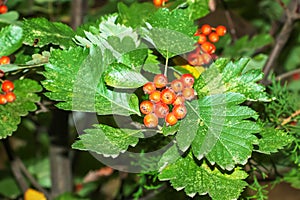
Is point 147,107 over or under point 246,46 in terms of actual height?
over

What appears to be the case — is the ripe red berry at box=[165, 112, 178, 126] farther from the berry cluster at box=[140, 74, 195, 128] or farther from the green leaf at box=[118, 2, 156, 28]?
the green leaf at box=[118, 2, 156, 28]

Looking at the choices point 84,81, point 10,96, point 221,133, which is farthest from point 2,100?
point 221,133

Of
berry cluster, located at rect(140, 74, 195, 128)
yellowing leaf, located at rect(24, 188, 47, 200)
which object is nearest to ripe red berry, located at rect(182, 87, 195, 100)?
berry cluster, located at rect(140, 74, 195, 128)

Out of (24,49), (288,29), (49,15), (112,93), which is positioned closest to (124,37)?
(112,93)

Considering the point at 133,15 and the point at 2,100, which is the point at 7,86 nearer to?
the point at 2,100

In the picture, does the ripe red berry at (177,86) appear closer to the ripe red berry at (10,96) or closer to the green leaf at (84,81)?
the green leaf at (84,81)

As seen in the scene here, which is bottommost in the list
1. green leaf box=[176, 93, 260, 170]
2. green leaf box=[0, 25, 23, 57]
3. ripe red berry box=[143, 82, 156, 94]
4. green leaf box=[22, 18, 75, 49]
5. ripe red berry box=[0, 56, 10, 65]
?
green leaf box=[176, 93, 260, 170]
